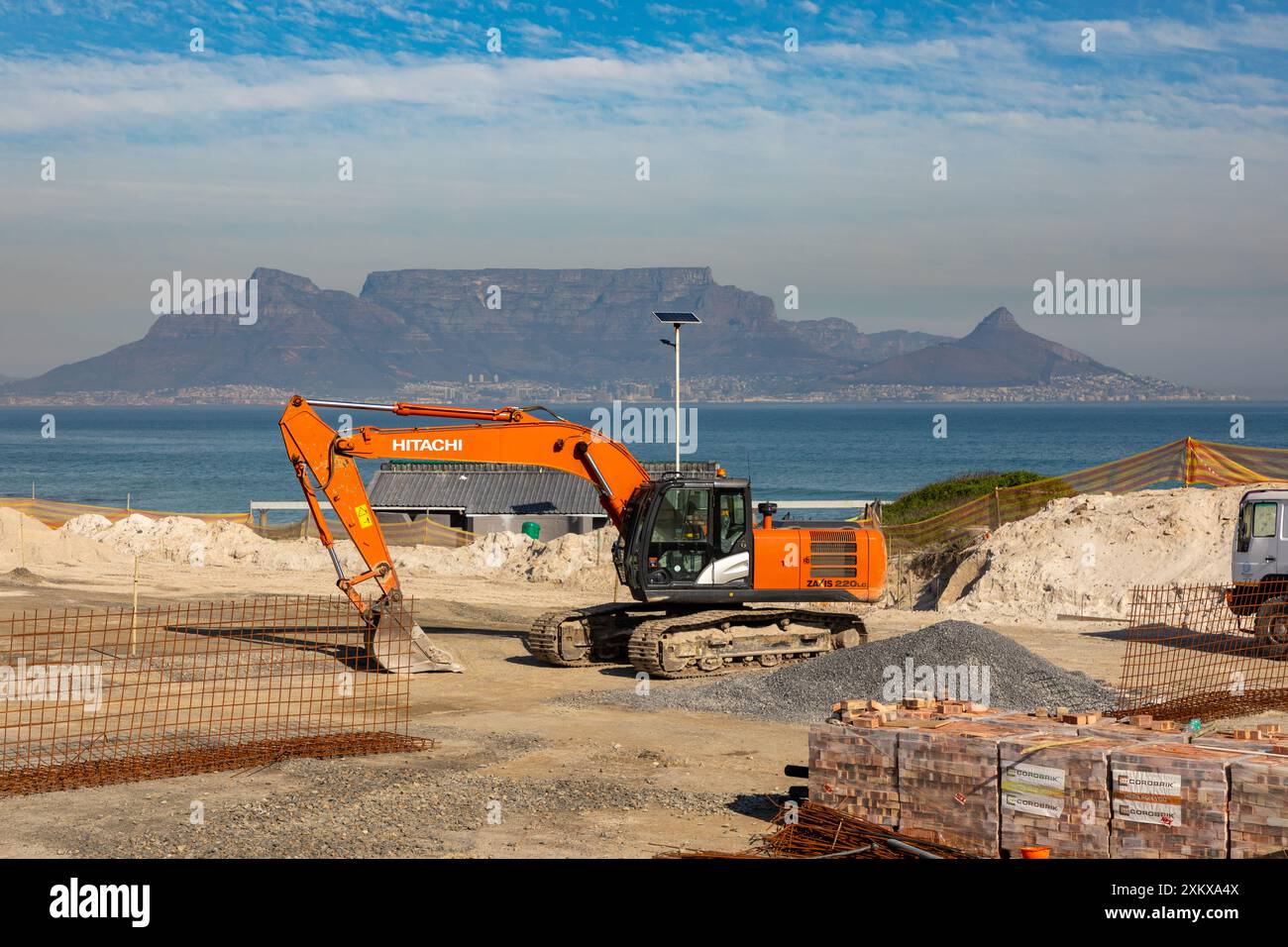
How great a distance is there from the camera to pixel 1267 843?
8508 millimetres

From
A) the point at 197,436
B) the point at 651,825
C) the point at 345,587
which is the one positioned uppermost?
the point at 197,436

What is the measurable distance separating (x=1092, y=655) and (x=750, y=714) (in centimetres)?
739

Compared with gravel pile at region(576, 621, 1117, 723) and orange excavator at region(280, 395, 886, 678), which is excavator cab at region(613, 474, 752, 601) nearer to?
orange excavator at region(280, 395, 886, 678)

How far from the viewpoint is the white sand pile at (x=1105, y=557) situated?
87.0 feet

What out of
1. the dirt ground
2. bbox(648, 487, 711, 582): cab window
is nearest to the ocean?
bbox(648, 487, 711, 582): cab window

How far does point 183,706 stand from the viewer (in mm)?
16875

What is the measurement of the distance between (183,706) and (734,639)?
7718mm

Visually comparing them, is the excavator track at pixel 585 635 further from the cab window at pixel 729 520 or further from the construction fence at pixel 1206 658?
Answer: the construction fence at pixel 1206 658

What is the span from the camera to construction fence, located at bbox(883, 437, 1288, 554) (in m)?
30.8

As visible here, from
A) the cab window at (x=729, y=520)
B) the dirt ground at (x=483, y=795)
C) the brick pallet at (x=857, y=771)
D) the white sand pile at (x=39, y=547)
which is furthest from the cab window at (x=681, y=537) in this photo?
the white sand pile at (x=39, y=547)

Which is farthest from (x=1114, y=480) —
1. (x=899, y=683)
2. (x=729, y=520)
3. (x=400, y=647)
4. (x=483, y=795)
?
(x=483, y=795)
